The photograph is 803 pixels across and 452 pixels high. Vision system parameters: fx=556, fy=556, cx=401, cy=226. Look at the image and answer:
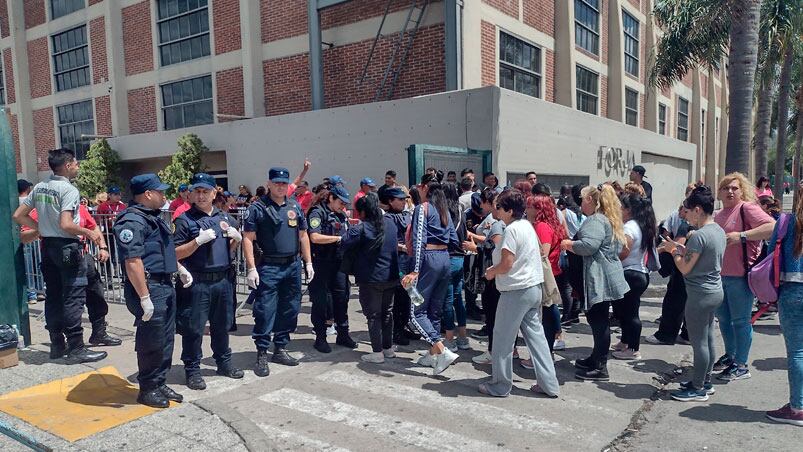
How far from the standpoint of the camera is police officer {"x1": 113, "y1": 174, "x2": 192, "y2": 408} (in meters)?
4.28

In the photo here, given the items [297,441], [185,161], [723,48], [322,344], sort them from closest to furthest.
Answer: [297,441]
[322,344]
[185,161]
[723,48]

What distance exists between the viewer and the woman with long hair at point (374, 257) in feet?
18.2

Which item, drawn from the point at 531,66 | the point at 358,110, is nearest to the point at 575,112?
the point at 531,66

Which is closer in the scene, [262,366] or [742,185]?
[262,366]

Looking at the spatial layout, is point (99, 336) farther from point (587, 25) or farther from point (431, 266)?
point (587, 25)

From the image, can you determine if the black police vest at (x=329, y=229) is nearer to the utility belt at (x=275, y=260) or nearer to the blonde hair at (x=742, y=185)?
the utility belt at (x=275, y=260)

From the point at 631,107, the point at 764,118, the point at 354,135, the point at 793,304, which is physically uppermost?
the point at 631,107

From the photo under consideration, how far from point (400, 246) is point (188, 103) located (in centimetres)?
1484

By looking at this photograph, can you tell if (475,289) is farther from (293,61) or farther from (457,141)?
(293,61)

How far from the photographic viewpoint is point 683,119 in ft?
93.1

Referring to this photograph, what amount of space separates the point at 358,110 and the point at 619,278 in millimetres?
8645

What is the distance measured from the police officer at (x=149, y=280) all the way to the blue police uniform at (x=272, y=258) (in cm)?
92

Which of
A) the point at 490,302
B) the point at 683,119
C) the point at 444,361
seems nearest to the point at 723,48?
the point at 683,119

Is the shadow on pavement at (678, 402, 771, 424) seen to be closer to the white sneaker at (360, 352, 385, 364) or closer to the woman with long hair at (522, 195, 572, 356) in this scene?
the woman with long hair at (522, 195, 572, 356)
